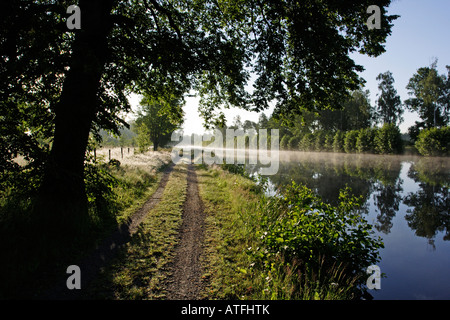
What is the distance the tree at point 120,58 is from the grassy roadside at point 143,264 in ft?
6.08

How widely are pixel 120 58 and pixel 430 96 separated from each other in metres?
70.1

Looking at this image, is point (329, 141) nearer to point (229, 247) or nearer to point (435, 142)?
point (435, 142)

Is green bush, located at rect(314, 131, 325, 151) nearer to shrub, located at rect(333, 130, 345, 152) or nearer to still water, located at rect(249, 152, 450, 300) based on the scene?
shrub, located at rect(333, 130, 345, 152)

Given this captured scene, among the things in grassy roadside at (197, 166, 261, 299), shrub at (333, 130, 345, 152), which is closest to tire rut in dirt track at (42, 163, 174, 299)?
grassy roadside at (197, 166, 261, 299)

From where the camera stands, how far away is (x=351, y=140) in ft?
185

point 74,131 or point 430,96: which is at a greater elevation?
point 430,96

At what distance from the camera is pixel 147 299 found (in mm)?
4102

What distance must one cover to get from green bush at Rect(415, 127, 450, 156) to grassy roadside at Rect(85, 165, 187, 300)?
52.2 meters

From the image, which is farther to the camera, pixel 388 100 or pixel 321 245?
pixel 388 100

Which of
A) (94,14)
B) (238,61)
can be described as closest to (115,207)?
(94,14)

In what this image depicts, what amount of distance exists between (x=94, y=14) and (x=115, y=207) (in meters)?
7.05

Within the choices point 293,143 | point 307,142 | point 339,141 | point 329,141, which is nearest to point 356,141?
point 339,141

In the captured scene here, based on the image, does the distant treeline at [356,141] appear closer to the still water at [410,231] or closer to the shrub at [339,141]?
the shrub at [339,141]

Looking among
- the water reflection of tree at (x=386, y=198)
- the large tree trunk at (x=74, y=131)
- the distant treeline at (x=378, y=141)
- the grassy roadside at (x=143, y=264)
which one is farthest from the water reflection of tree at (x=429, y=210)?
the distant treeline at (x=378, y=141)
